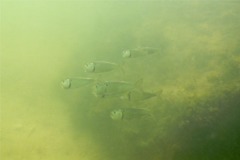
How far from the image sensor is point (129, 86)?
4.62 m

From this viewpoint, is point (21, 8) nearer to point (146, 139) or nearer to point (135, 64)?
point (135, 64)

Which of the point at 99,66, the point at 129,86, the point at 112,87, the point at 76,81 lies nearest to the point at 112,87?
the point at 112,87

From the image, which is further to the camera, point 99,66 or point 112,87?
point 99,66

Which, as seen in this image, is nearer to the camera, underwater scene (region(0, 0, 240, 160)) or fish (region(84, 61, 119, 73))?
fish (region(84, 61, 119, 73))

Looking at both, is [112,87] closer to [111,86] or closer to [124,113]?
[111,86]

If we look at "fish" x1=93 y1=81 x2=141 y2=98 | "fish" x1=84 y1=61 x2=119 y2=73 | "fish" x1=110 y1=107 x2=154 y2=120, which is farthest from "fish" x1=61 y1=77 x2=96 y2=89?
"fish" x1=110 y1=107 x2=154 y2=120

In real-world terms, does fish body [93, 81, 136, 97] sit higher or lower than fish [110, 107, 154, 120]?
higher

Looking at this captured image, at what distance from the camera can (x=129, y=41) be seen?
8.55 m

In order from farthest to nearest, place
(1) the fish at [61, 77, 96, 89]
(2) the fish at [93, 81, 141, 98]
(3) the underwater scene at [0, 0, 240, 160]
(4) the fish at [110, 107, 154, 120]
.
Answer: (3) the underwater scene at [0, 0, 240, 160], (1) the fish at [61, 77, 96, 89], (4) the fish at [110, 107, 154, 120], (2) the fish at [93, 81, 141, 98]

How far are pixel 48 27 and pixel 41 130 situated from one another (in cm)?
490

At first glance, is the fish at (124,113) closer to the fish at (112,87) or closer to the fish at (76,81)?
the fish at (112,87)

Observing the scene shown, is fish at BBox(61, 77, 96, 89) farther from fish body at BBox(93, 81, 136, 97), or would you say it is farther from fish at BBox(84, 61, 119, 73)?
fish body at BBox(93, 81, 136, 97)

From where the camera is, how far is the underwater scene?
18.7ft

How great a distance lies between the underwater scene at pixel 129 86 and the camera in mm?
5691
